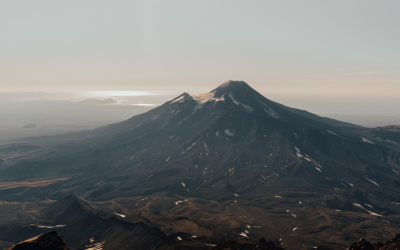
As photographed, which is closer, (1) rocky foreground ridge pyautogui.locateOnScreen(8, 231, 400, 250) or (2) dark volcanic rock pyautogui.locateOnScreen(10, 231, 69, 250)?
(2) dark volcanic rock pyautogui.locateOnScreen(10, 231, 69, 250)

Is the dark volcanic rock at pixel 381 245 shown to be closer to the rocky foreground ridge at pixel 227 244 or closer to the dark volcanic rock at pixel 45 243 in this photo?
the rocky foreground ridge at pixel 227 244

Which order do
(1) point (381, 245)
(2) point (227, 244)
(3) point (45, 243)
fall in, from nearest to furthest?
1. (3) point (45, 243)
2. (1) point (381, 245)
3. (2) point (227, 244)

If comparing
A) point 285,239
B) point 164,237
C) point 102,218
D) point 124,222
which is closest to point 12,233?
point 102,218

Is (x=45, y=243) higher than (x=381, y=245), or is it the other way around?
(x=45, y=243)

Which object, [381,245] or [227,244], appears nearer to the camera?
[381,245]

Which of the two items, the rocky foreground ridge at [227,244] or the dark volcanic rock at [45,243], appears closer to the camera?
the dark volcanic rock at [45,243]

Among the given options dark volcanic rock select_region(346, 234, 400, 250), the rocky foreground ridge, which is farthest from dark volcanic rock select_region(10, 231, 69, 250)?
dark volcanic rock select_region(346, 234, 400, 250)

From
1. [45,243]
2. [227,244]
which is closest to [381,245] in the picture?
[227,244]

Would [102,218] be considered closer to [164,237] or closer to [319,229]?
[164,237]

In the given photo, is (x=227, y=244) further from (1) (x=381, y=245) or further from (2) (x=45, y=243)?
(2) (x=45, y=243)

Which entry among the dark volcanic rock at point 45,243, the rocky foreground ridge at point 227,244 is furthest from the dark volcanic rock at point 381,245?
the dark volcanic rock at point 45,243

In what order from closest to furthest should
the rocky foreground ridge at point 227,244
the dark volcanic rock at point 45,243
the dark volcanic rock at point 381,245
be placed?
1. the dark volcanic rock at point 45,243
2. the rocky foreground ridge at point 227,244
3. the dark volcanic rock at point 381,245

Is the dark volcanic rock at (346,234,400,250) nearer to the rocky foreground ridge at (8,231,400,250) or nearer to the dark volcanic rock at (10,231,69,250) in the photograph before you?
the rocky foreground ridge at (8,231,400,250)

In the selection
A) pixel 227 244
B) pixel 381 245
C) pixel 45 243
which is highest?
pixel 45 243
